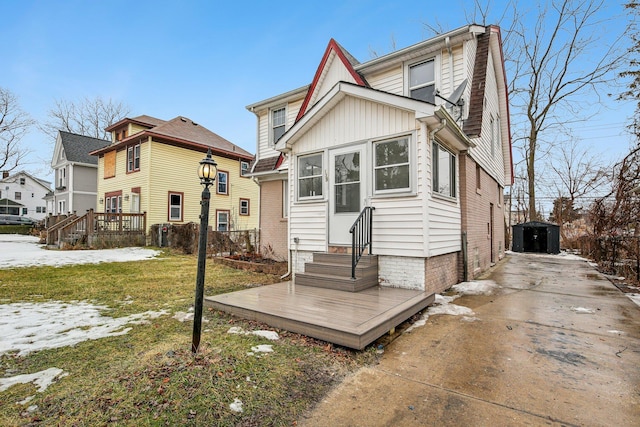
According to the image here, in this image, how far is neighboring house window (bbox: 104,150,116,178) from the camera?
59.3ft

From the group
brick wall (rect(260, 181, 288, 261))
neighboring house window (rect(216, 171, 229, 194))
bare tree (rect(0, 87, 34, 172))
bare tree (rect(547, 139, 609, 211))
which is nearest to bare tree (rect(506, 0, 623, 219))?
bare tree (rect(547, 139, 609, 211))

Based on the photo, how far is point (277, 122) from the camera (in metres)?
11.0

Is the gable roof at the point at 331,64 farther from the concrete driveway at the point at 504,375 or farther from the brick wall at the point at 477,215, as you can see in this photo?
the concrete driveway at the point at 504,375

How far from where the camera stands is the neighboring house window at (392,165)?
18.1 feet

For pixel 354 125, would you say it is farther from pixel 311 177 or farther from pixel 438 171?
pixel 438 171

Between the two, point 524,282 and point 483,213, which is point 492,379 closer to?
point 524,282

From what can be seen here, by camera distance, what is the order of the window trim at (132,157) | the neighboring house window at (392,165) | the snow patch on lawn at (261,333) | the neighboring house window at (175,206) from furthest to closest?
the neighboring house window at (175,206)
the window trim at (132,157)
the neighboring house window at (392,165)
the snow patch on lawn at (261,333)

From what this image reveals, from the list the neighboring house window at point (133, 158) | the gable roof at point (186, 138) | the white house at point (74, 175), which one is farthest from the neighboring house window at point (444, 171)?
the white house at point (74, 175)

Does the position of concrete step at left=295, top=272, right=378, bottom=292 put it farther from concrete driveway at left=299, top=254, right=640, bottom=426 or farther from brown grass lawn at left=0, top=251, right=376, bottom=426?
brown grass lawn at left=0, top=251, right=376, bottom=426

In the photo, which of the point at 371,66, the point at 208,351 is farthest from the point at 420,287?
the point at 371,66

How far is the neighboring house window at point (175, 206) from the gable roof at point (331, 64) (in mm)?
10992

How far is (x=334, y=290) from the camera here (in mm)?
5266

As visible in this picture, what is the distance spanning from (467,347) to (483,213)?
6.81 metres

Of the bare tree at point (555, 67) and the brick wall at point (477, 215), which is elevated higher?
the bare tree at point (555, 67)
